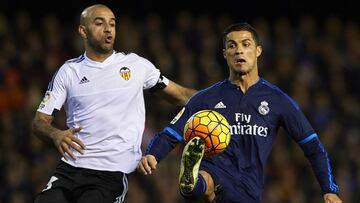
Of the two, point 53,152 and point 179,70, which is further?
point 179,70

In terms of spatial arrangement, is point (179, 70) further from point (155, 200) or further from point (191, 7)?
→ point (191, 7)

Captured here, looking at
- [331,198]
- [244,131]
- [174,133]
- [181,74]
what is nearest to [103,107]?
[174,133]

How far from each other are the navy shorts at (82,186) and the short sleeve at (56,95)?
1.60ft

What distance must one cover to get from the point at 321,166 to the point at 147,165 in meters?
1.46

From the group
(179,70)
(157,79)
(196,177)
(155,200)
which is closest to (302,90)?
(179,70)

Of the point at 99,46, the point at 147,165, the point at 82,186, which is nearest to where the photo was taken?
the point at 147,165

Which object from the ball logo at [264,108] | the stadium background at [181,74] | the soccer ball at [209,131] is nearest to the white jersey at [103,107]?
the soccer ball at [209,131]

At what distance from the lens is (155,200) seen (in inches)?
449

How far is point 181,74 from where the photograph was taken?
1279cm

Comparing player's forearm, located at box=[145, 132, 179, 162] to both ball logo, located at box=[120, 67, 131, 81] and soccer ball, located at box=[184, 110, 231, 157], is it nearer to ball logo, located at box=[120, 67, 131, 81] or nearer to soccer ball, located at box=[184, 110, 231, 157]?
soccer ball, located at box=[184, 110, 231, 157]

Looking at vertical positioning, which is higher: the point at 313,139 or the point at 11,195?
the point at 313,139

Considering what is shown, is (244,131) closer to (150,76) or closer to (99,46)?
(150,76)

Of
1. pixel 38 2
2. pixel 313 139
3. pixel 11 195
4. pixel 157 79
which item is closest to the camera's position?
pixel 313 139

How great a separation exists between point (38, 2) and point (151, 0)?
221cm
